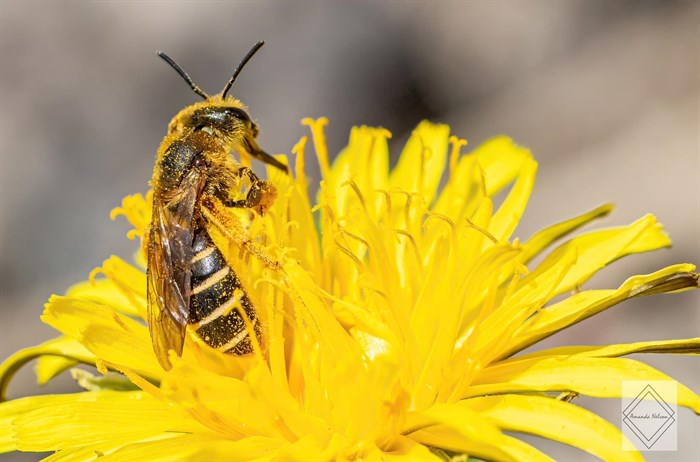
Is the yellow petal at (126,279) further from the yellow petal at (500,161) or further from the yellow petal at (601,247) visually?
the yellow petal at (500,161)

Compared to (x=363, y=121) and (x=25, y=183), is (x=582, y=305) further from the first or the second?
(x=25, y=183)

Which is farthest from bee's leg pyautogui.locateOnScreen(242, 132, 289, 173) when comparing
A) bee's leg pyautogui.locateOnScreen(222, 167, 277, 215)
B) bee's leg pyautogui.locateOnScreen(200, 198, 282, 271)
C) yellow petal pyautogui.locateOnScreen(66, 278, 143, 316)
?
yellow petal pyautogui.locateOnScreen(66, 278, 143, 316)

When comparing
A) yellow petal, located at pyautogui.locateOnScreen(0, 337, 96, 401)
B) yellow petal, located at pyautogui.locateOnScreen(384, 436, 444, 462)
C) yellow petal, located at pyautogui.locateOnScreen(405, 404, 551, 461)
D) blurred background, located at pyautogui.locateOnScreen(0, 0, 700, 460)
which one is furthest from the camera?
blurred background, located at pyautogui.locateOnScreen(0, 0, 700, 460)

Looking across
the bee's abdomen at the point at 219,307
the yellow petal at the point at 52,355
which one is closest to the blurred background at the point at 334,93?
the yellow petal at the point at 52,355

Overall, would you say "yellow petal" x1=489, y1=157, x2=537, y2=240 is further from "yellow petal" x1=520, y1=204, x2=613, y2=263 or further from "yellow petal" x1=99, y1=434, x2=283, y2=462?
"yellow petal" x1=99, y1=434, x2=283, y2=462

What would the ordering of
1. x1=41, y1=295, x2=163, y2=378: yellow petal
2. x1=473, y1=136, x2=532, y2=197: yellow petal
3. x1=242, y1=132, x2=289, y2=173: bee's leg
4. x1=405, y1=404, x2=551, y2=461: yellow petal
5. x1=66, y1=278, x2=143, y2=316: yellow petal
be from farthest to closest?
x1=473, y1=136, x2=532, y2=197: yellow petal → x1=66, y1=278, x2=143, y2=316: yellow petal → x1=242, y1=132, x2=289, y2=173: bee's leg → x1=41, y1=295, x2=163, y2=378: yellow petal → x1=405, y1=404, x2=551, y2=461: yellow petal
